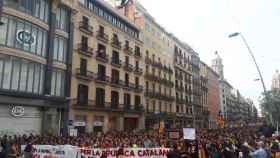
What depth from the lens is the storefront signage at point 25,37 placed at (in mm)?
27203

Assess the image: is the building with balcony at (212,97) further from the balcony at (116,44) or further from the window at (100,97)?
the window at (100,97)

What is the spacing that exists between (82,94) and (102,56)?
21.5 ft

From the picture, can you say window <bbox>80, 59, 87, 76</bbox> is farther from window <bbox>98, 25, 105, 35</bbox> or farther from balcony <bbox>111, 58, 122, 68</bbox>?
balcony <bbox>111, 58, 122, 68</bbox>

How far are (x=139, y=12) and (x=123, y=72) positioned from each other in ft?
43.0

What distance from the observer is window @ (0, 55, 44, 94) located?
1016 inches

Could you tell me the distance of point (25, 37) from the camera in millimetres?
27797

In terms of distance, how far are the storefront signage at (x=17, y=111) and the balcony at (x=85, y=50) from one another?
11240 mm

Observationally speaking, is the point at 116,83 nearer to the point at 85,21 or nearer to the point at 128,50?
the point at 128,50

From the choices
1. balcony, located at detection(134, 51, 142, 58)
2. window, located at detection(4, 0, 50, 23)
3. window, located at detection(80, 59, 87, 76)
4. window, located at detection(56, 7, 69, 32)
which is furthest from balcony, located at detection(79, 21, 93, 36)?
balcony, located at detection(134, 51, 142, 58)

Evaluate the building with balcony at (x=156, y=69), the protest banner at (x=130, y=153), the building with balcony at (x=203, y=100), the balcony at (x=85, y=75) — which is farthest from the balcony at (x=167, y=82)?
the protest banner at (x=130, y=153)

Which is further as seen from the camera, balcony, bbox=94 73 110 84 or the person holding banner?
balcony, bbox=94 73 110 84

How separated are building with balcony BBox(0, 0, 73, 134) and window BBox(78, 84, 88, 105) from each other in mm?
2767

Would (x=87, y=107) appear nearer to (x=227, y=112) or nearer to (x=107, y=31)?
(x=107, y=31)

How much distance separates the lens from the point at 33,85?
1129 inches
